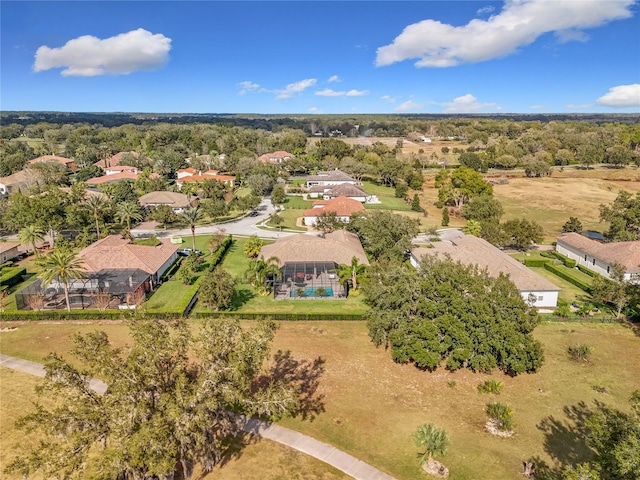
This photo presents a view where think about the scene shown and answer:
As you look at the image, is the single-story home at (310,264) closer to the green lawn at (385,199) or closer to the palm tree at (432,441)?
the palm tree at (432,441)

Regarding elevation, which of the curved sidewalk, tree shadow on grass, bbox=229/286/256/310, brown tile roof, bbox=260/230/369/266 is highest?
brown tile roof, bbox=260/230/369/266

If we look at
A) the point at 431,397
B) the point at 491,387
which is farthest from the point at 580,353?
the point at 431,397

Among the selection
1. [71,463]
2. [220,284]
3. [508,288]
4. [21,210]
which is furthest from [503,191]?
[71,463]

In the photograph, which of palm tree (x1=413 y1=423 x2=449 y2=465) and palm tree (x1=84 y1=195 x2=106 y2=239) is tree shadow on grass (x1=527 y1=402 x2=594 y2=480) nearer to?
palm tree (x1=413 y1=423 x2=449 y2=465)

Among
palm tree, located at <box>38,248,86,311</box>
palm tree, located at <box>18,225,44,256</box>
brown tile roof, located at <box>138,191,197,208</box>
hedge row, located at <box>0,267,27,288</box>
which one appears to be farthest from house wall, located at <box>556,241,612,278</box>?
palm tree, located at <box>18,225,44,256</box>

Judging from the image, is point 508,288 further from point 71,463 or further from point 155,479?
point 71,463

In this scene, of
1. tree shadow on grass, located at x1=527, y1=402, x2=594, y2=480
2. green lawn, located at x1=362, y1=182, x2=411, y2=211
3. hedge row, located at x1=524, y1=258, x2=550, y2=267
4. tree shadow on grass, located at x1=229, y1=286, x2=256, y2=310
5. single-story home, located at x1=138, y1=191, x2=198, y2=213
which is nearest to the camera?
tree shadow on grass, located at x1=527, y1=402, x2=594, y2=480

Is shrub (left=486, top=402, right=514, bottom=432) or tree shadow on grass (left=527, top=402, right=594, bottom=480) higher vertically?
shrub (left=486, top=402, right=514, bottom=432)
